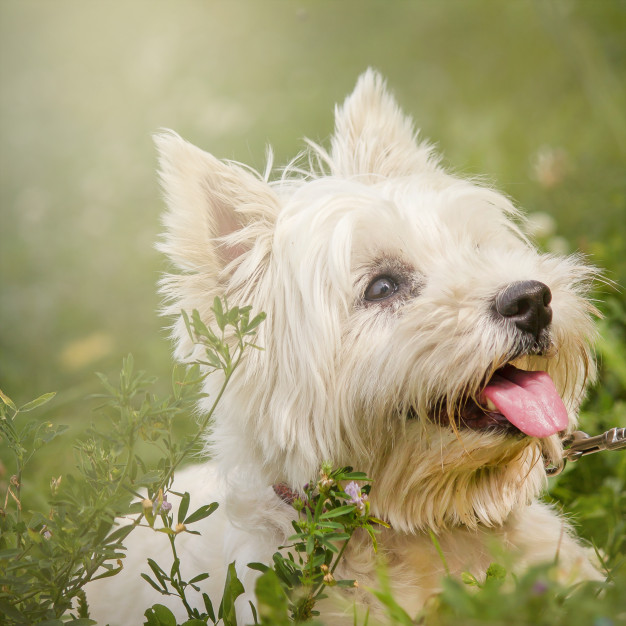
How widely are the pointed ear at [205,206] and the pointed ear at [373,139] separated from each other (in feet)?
1.40

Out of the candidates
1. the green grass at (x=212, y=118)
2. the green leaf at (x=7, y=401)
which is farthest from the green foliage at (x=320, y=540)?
the green grass at (x=212, y=118)

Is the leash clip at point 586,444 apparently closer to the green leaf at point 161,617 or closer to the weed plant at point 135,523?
the weed plant at point 135,523

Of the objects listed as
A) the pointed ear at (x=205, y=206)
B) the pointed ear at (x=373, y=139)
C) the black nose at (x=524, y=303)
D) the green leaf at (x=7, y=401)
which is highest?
the pointed ear at (x=373, y=139)

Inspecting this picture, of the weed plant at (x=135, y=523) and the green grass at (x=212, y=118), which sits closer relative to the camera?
the weed plant at (x=135, y=523)

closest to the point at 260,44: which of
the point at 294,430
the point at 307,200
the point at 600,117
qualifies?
the point at 600,117

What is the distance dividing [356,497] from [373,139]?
134 centimetres

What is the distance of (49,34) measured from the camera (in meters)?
7.93

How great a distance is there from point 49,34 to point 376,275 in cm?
708

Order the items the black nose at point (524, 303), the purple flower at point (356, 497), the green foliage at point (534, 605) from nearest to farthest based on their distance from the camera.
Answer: the green foliage at point (534, 605) → the purple flower at point (356, 497) → the black nose at point (524, 303)

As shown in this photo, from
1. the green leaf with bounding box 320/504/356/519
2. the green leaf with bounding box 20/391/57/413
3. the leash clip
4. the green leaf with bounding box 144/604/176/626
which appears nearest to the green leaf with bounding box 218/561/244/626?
the green leaf with bounding box 144/604/176/626

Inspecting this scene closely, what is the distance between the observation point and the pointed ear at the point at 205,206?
2.15 metres

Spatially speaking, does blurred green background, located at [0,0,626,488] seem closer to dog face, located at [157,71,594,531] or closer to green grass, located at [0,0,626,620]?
green grass, located at [0,0,626,620]

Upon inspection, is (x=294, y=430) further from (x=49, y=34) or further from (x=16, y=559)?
(x=49, y=34)

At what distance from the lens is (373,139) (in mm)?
2602
